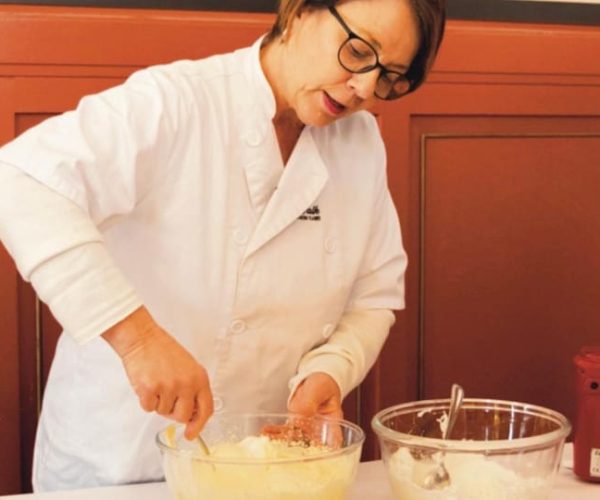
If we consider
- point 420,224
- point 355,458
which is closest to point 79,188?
point 355,458

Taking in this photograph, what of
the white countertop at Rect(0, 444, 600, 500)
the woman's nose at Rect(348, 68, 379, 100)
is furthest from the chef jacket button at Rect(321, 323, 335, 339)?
the woman's nose at Rect(348, 68, 379, 100)

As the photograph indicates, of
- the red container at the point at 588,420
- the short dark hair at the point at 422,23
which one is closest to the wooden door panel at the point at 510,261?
the short dark hair at the point at 422,23

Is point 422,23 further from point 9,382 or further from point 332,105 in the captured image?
point 9,382

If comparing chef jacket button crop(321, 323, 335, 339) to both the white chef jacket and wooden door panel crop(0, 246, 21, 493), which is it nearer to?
the white chef jacket

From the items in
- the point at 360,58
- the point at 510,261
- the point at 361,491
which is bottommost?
the point at 361,491

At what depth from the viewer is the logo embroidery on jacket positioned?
156 cm

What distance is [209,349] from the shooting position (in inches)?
59.8

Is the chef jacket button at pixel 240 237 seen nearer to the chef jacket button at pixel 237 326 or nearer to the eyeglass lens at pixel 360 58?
the chef jacket button at pixel 237 326

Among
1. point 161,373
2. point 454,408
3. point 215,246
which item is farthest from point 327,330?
point 161,373

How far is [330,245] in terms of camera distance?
1.58 metres

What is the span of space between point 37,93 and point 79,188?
826 millimetres

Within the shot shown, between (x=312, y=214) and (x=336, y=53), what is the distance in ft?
0.91

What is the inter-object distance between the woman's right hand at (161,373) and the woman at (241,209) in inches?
6.8

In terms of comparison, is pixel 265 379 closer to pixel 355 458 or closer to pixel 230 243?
pixel 230 243
